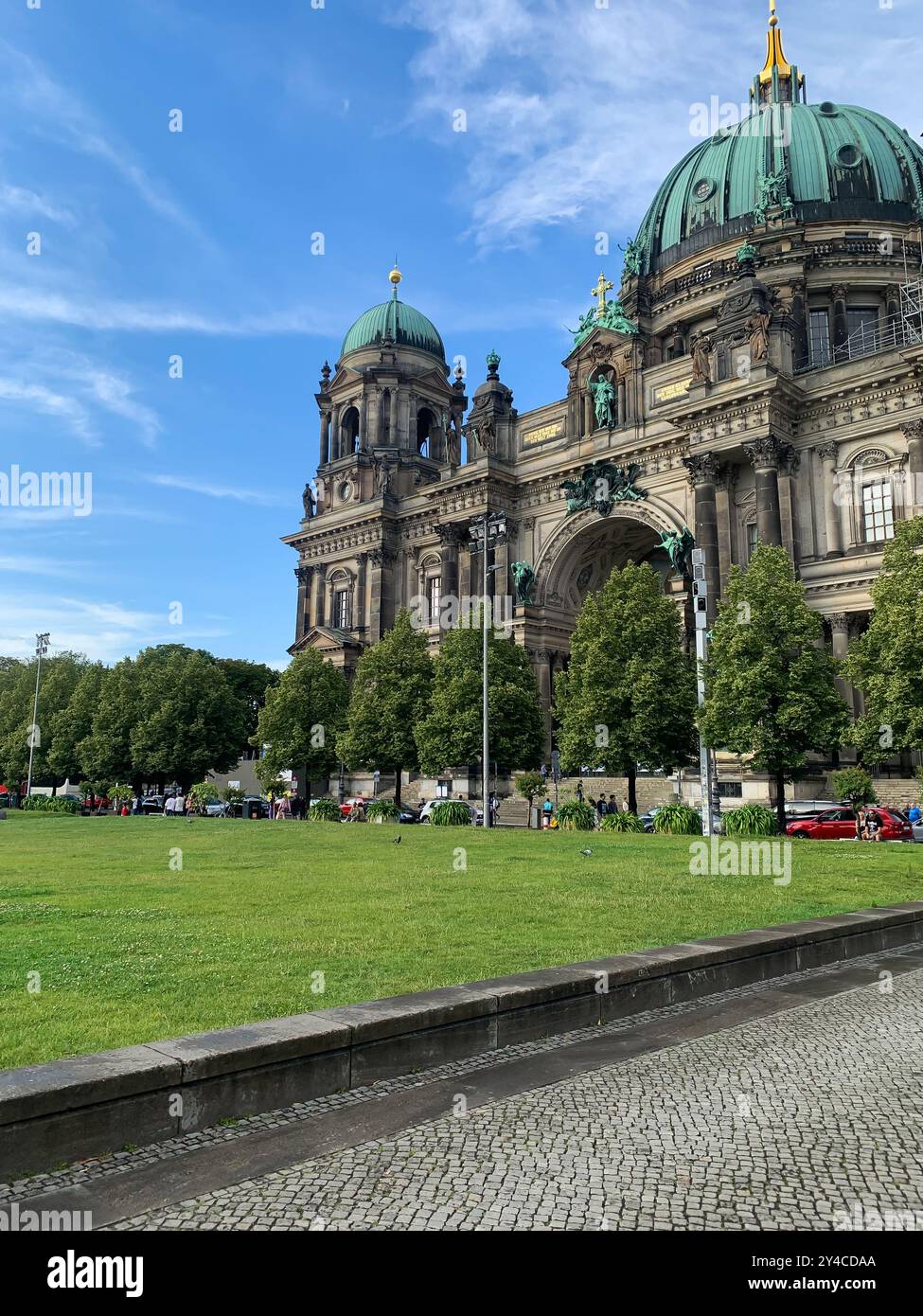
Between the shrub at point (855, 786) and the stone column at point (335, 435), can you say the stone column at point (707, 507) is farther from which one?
the stone column at point (335, 435)

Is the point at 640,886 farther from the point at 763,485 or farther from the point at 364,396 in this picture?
the point at 364,396

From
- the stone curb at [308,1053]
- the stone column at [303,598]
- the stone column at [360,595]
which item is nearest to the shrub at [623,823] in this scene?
the stone curb at [308,1053]

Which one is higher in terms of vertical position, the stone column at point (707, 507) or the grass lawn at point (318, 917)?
the stone column at point (707, 507)

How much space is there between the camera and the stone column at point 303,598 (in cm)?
7219

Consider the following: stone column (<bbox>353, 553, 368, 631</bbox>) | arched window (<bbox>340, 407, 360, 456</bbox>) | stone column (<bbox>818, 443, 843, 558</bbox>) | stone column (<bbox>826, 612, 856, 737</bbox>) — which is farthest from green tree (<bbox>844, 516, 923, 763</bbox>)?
arched window (<bbox>340, 407, 360, 456</bbox>)

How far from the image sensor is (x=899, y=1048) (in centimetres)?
735

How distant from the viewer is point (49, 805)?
5819cm

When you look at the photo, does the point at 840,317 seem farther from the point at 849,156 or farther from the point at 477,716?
the point at 477,716

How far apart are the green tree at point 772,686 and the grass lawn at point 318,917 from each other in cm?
790

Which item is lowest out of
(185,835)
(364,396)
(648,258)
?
(185,835)

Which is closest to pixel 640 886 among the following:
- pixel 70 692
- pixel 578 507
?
pixel 578 507

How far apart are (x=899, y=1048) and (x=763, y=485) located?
42.6 metres

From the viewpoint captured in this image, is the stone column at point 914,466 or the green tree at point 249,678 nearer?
the stone column at point 914,466
